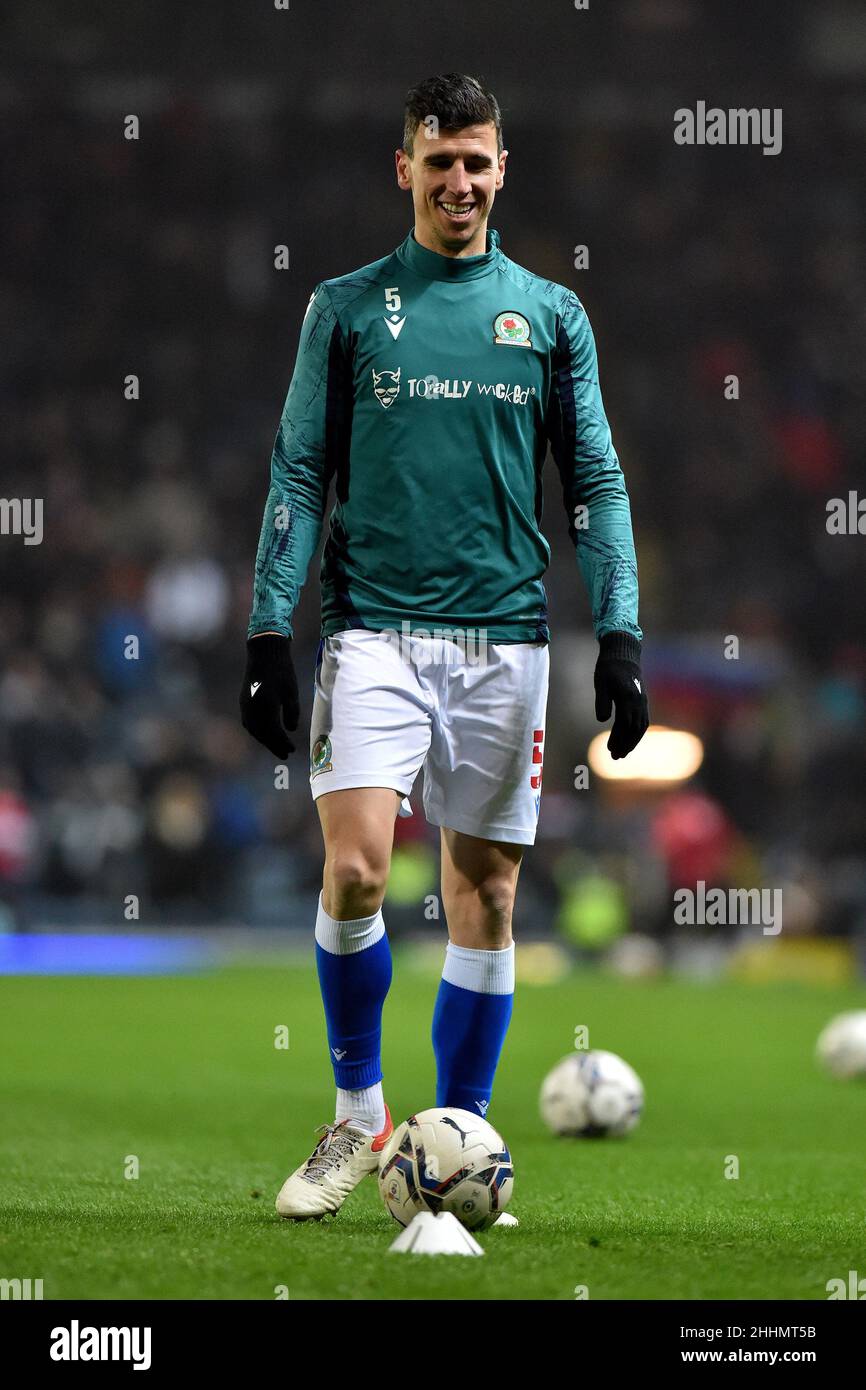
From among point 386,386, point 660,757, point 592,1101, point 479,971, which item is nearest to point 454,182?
point 386,386

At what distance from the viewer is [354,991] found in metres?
4.31

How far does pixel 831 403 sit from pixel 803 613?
289 centimetres

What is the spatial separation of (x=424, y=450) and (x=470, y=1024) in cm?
135

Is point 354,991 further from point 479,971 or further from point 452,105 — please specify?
point 452,105

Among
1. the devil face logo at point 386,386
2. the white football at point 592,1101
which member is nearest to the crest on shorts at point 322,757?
the devil face logo at point 386,386

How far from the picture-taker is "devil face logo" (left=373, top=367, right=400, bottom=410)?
430cm

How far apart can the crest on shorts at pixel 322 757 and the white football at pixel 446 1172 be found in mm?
797

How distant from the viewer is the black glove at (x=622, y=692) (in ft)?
14.1

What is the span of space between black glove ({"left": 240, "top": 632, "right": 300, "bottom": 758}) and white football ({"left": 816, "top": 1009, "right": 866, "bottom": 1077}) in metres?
4.56

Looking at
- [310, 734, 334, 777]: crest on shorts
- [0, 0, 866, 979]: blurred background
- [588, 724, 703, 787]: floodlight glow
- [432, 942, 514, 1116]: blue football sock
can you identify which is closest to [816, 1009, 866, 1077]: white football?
[432, 942, 514, 1116]: blue football sock

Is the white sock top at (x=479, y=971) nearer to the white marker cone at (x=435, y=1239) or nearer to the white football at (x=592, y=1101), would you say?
the white marker cone at (x=435, y=1239)
